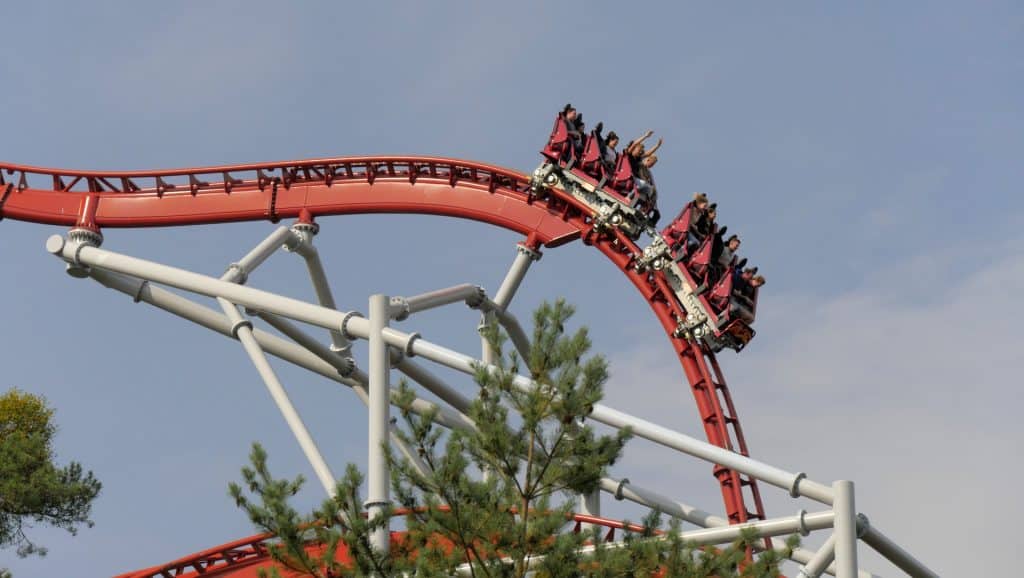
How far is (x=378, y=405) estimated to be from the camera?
16.9 meters

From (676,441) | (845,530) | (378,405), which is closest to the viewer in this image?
(845,530)

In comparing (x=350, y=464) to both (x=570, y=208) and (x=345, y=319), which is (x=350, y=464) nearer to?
(x=345, y=319)

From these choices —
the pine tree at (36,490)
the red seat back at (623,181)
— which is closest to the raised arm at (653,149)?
the red seat back at (623,181)

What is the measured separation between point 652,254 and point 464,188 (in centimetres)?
263

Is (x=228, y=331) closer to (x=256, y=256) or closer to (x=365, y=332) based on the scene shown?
(x=256, y=256)

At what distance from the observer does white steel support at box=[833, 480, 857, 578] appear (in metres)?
14.4

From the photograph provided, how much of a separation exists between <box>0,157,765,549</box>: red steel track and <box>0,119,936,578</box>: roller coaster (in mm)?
Result: 18

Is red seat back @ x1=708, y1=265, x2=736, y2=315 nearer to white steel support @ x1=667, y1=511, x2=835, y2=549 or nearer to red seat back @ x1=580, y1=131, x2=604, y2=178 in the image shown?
red seat back @ x1=580, y1=131, x2=604, y2=178

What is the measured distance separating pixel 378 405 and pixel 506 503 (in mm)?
2502

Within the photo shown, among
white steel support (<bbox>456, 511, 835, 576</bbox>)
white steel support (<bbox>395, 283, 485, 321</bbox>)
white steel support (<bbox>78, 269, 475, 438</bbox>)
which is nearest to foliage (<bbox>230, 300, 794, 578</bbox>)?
white steel support (<bbox>456, 511, 835, 576</bbox>)

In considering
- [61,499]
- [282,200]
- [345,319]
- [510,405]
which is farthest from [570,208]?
[61,499]

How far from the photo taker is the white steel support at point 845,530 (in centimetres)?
1441

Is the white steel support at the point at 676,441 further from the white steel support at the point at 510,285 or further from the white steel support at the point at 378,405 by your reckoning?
the white steel support at the point at 510,285

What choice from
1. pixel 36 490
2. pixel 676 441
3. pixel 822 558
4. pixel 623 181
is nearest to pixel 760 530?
pixel 822 558
